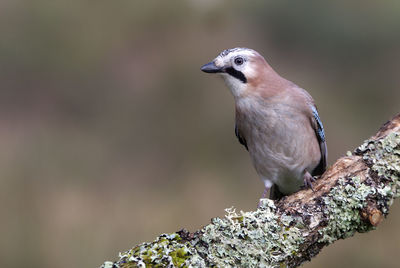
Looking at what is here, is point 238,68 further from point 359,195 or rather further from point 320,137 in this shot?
point 359,195

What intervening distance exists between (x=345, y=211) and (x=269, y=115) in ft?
4.97

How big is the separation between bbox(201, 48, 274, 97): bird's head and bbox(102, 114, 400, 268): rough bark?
4.35 ft

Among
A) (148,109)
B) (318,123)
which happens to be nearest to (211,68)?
(318,123)

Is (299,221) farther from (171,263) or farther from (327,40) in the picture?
(327,40)

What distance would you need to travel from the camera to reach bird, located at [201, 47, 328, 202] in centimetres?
486

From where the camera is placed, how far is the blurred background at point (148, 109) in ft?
20.9

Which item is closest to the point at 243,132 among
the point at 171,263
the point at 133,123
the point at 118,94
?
the point at 171,263

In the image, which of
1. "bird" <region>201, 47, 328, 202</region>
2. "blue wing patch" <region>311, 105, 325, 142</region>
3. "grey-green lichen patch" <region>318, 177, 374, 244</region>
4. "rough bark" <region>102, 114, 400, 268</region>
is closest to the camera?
"rough bark" <region>102, 114, 400, 268</region>

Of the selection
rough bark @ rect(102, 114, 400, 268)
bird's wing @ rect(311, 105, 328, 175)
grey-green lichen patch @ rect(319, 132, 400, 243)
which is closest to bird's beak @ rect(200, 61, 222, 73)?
bird's wing @ rect(311, 105, 328, 175)

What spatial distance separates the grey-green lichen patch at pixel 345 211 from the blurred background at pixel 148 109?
2.63 metres

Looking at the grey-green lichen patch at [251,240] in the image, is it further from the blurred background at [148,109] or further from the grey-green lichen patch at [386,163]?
the blurred background at [148,109]

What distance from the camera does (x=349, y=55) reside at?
406 inches

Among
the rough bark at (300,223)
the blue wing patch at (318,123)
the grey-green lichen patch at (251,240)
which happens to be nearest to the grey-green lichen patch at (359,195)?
the rough bark at (300,223)

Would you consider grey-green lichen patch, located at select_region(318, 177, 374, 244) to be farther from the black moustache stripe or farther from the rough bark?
the black moustache stripe
